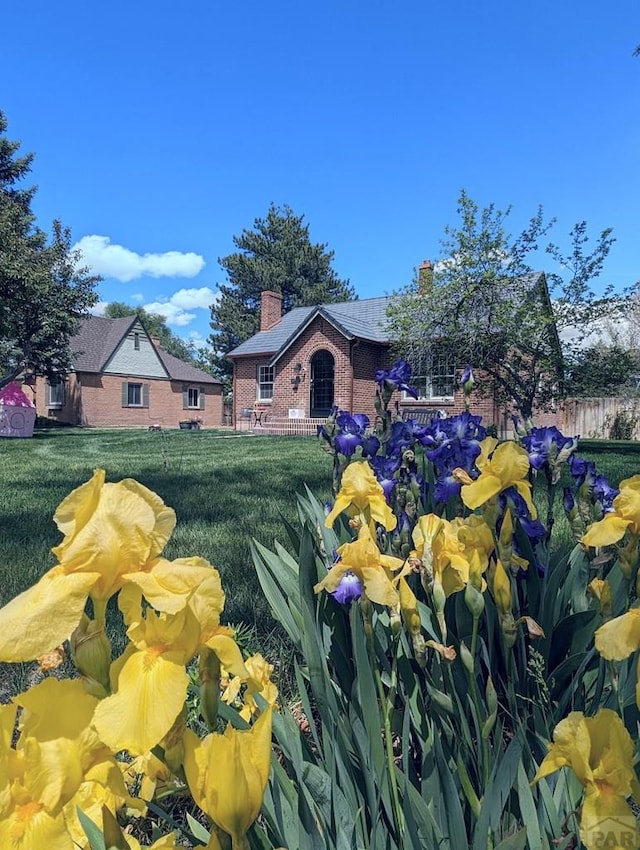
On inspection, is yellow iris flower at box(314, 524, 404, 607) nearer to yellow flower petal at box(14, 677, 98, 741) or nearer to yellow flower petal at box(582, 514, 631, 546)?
yellow flower petal at box(582, 514, 631, 546)

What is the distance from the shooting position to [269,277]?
130 ft

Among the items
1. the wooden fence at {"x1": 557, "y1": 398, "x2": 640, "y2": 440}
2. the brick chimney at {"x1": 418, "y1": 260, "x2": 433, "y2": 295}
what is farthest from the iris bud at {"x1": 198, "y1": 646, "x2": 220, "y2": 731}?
the wooden fence at {"x1": 557, "y1": 398, "x2": 640, "y2": 440}

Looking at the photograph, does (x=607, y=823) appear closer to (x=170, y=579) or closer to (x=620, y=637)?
(x=620, y=637)

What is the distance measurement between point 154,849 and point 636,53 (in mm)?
12988

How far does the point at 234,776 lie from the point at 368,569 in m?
0.49

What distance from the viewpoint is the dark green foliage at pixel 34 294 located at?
16672mm

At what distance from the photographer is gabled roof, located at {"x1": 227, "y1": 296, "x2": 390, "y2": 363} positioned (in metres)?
19.2

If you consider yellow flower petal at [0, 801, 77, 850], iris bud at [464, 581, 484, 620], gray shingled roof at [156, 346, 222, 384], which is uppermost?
gray shingled roof at [156, 346, 222, 384]

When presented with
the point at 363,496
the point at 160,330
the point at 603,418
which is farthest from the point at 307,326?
the point at 160,330

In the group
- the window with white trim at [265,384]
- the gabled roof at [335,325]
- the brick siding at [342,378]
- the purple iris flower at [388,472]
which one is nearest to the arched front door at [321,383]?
the brick siding at [342,378]

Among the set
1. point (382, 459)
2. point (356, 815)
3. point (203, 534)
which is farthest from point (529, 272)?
point (356, 815)

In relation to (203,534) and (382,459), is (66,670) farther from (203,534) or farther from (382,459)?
(203,534)

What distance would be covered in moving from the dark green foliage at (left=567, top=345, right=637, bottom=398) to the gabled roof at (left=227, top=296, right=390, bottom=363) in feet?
19.2

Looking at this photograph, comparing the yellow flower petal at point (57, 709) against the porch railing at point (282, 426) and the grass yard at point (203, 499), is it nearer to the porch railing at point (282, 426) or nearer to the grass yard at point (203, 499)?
the grass yard at point (203, 499)
